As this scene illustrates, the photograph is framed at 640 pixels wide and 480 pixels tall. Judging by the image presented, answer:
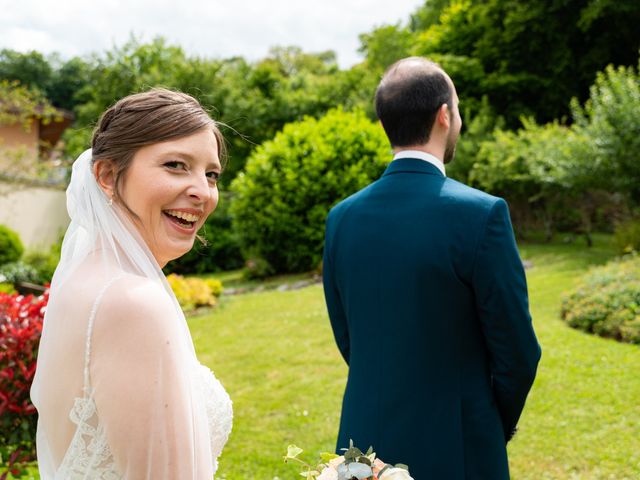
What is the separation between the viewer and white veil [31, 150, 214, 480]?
1.45 metres

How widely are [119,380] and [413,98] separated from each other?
64.9 inches

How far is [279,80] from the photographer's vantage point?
2594 centimetres

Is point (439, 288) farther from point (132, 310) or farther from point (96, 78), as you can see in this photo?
point (96, 78)

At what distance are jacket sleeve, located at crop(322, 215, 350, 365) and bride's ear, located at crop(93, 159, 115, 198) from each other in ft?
4.05

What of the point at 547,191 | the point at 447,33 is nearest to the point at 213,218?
the point at 547,191

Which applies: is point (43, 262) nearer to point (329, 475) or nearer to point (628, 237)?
point (628, 237)

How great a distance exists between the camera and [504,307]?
7.54 feet

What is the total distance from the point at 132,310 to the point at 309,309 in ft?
30.6

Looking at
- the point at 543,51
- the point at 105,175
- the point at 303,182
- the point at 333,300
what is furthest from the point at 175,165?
the point at 543,51

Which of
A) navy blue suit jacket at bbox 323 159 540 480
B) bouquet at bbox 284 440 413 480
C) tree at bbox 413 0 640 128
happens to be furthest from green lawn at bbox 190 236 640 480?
tree at bbox 413 0 640 128

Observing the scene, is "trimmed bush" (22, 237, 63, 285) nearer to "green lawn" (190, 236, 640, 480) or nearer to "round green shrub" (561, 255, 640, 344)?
"green lawn" (190, 236, 640, 480)

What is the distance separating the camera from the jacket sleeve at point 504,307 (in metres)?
2.30

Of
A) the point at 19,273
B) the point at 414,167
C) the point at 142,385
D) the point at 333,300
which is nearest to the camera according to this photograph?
the point at 142,385

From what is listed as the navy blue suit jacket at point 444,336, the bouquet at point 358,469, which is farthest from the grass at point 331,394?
the bouquet at point 358,469
